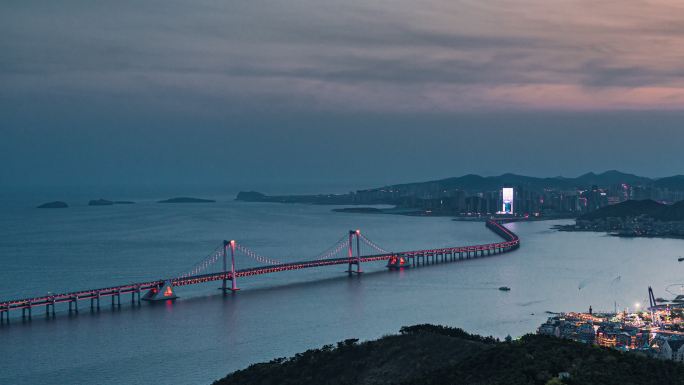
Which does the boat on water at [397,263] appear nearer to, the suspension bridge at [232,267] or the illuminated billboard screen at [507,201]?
the suspension bridge at [232,267]

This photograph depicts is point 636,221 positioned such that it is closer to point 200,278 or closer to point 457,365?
point 200,278

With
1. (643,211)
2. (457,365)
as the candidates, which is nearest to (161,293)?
(457,365)

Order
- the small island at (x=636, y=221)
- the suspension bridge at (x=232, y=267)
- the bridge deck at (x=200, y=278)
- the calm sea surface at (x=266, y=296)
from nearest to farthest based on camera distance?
the calm sea surface at (x=266, y=296)
the bridge deck at (x=200, y=278)
the suspension bridge at (x=232, y=267)
the small island at (x=636, y=221)

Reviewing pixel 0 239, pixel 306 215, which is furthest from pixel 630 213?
pixel 0 239

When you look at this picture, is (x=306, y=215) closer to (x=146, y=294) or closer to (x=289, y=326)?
(x=146, y=294)

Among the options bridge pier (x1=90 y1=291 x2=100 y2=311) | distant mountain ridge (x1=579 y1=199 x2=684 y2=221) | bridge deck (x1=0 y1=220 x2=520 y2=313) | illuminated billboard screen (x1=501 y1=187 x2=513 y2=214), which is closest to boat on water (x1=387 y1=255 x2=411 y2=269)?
bridge deck (x1=0 y1=220 x2=520 y2=313)

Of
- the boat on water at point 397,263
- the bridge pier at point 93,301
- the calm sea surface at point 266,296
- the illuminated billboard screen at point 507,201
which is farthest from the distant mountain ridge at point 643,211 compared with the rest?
the bridge pier at point 93,301
